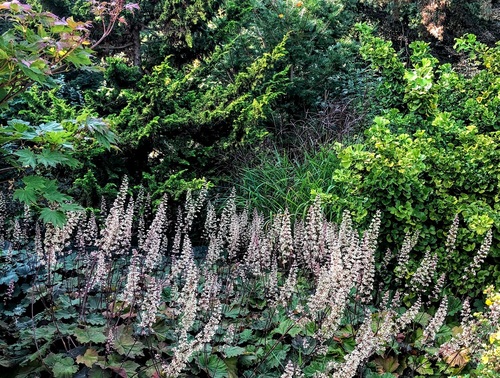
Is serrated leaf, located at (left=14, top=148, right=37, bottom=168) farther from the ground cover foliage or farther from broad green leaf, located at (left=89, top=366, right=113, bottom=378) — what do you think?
broad green leaf, located at (left=89, top=366, right=113, bottom=378)

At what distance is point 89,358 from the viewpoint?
7.75 feet

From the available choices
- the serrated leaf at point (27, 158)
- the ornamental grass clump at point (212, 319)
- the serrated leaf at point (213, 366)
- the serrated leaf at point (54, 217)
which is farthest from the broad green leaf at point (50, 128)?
the serrated leaf at point (213, 366)

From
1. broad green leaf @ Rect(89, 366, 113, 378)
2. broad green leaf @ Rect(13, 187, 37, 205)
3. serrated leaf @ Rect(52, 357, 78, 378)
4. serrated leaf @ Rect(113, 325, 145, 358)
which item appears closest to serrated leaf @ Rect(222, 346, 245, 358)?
serrated leaf @ Rect(113, 325, 145, 358)

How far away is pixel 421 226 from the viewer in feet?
11.4

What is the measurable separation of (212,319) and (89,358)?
708 millimetres

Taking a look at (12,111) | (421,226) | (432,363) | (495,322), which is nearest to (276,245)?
(421,226)

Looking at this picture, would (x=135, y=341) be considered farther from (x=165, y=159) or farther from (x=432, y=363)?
(x=165, y=159)

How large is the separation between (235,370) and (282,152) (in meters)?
3.93

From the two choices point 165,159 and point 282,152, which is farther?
point 282,152

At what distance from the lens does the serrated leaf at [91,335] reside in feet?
7.91

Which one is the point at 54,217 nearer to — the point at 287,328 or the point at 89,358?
the point at 89,358

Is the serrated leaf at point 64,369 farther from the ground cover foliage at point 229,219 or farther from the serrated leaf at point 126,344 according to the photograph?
the serrated leaf at point 126,344

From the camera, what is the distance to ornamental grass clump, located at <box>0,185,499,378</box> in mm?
2387

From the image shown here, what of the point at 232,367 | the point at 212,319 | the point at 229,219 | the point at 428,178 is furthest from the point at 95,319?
the point at 428,178
